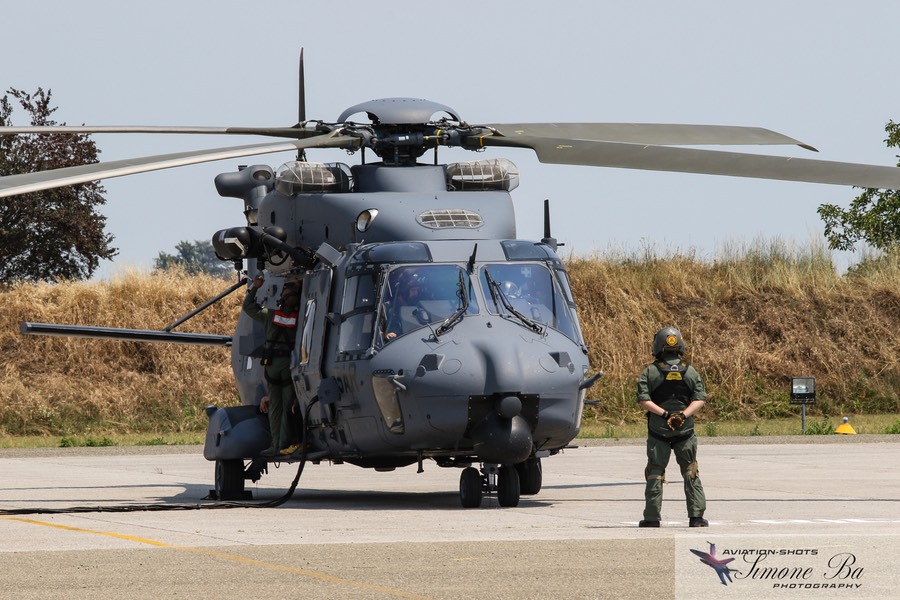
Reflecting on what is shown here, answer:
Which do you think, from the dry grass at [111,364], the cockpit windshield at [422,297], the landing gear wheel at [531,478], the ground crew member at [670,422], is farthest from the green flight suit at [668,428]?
the dry grass at [111,364]

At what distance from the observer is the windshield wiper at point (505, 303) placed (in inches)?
556

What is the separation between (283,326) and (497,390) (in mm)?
3621

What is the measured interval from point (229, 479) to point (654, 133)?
234 inches

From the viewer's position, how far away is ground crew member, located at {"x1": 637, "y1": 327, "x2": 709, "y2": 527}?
12047 millimetres

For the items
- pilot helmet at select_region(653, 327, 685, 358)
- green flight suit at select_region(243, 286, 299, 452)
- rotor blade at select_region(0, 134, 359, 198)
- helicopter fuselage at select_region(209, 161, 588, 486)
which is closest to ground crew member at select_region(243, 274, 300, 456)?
green flight suit at select_region(243, 286, 299, 452)

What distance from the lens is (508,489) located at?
14.6 meters

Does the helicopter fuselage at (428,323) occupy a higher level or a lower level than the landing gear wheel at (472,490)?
higher

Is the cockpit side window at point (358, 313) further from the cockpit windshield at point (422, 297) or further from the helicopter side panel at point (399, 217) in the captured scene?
the helicopter side panel at point (399, 217)

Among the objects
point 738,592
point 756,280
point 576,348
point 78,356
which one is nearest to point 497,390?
point 576,348

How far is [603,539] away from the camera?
11.2 m

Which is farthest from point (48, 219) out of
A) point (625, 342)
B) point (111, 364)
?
point (625, 342)

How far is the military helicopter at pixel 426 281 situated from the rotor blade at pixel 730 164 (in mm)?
20

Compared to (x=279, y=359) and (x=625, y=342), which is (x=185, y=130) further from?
(x=625, y=342)

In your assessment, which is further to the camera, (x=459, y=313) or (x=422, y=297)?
(x=422, y=297)
